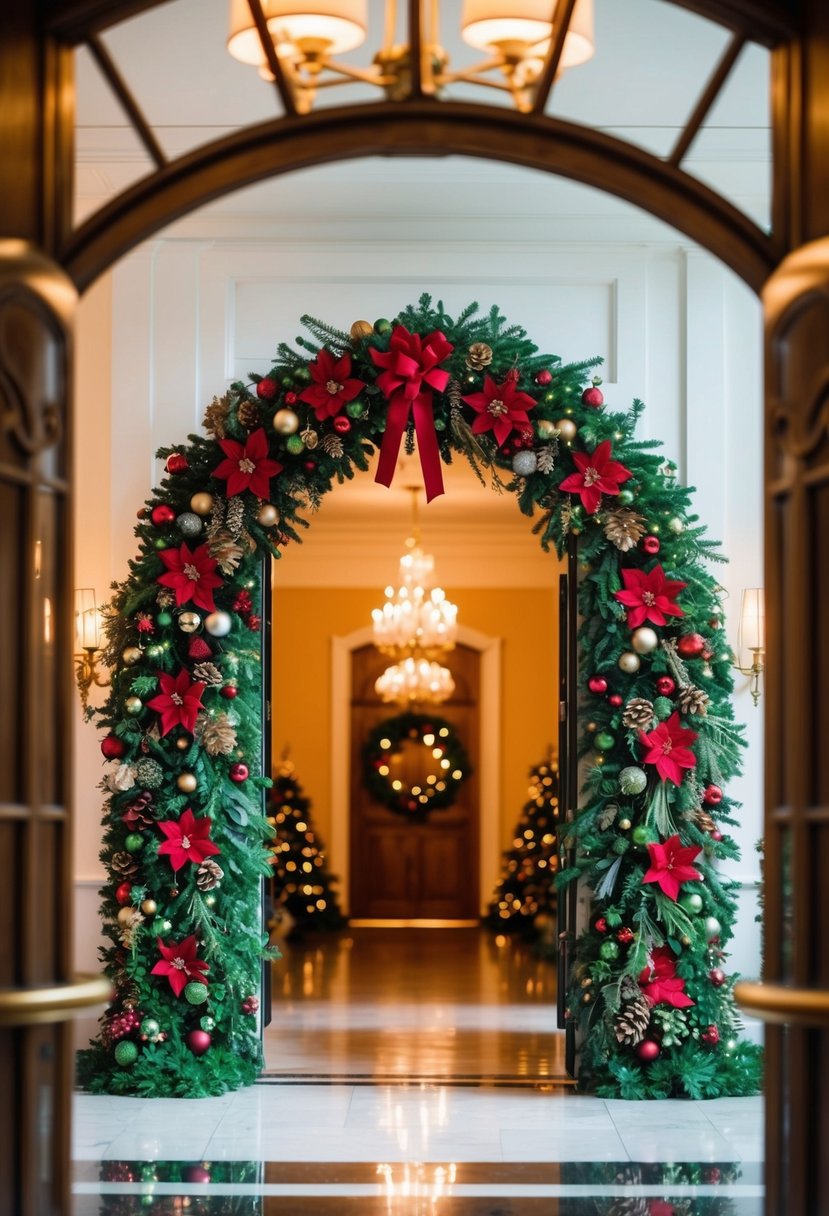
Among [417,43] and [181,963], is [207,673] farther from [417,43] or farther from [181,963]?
[417,43]

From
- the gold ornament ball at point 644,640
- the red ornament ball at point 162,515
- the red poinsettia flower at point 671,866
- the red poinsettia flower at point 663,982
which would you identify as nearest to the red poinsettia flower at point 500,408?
the gold ornament ball at point 644,640

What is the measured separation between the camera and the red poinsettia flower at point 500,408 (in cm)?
640

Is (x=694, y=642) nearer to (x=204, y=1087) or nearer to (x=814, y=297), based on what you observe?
(x=204, y=1087)

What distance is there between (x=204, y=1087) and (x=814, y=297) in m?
4.51

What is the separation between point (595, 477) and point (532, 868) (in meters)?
6.49

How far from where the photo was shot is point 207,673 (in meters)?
6.42

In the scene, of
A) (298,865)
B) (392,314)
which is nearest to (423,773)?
(298,865)

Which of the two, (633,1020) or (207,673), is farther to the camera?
(207,673)

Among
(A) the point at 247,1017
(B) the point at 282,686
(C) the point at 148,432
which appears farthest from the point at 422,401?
(B) the point at 282,686

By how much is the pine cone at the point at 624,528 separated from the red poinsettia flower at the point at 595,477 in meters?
0.09

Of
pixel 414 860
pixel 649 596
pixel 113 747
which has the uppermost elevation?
pixel 649 596

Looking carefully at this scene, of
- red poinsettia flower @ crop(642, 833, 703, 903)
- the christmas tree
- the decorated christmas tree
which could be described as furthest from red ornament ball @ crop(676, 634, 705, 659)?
the decorated christmas tree

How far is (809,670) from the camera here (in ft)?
9.99

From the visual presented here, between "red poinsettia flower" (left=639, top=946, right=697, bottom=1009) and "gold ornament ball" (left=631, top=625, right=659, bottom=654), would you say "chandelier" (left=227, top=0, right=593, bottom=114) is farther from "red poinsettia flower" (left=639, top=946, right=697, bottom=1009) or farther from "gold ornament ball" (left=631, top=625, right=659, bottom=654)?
"red poinsettia flower" (left=639, top=946, right=697, bottom=1009)
